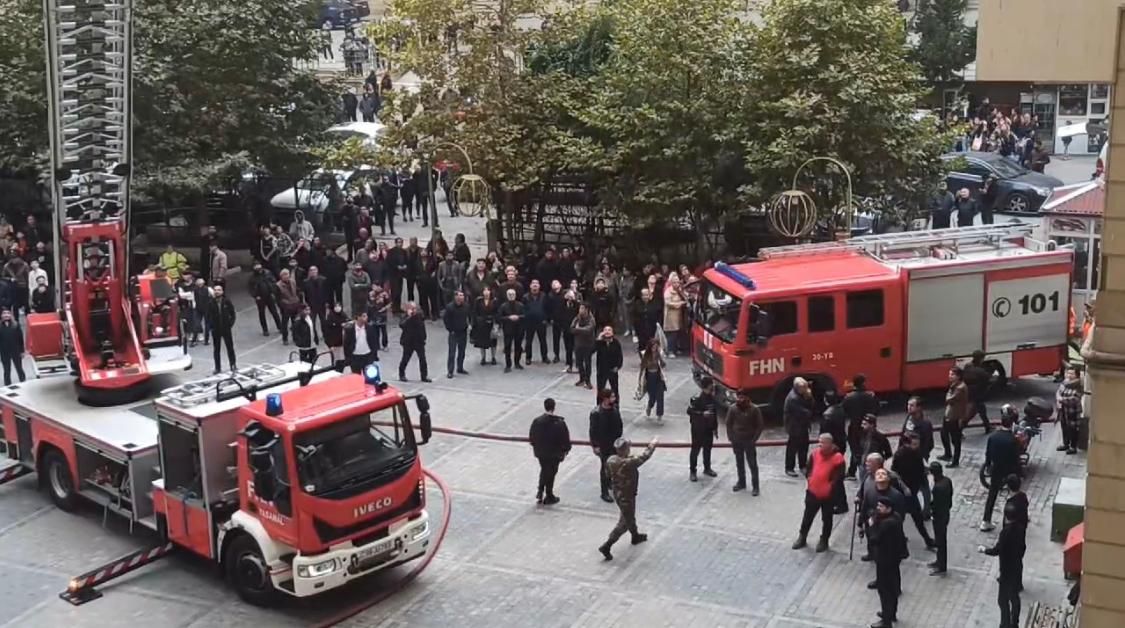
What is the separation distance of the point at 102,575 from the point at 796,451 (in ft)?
30.2

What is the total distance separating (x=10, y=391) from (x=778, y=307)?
11075mm

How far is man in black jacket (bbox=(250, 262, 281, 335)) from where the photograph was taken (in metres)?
28.3

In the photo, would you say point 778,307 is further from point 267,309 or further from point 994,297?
point 267,309

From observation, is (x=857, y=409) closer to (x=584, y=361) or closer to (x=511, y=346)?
(x=584, y=361)

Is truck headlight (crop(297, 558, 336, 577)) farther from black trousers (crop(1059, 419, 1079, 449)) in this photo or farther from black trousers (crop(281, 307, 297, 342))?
black trousers (crop(281, 307, 297, 342))

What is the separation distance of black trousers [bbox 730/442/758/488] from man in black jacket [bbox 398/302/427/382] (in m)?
6.94

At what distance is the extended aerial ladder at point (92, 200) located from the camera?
63.9 feet

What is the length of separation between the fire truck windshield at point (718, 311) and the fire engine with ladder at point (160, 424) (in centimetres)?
615

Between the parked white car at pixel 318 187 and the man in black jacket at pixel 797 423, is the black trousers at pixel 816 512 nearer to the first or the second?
the man in black jacket at pixel 797 423

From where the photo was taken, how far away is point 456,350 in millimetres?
25953

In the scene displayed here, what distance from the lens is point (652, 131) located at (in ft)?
92.7

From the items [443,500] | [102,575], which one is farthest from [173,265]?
[102,575]

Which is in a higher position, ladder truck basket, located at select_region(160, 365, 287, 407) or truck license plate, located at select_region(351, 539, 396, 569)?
ladder truck basket, located at select_region(160, 365, 287, 407)

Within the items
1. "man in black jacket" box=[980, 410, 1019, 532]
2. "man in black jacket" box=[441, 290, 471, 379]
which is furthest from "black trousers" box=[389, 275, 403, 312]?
"man in black jacket" box=[980, 410, 1019, 532]
